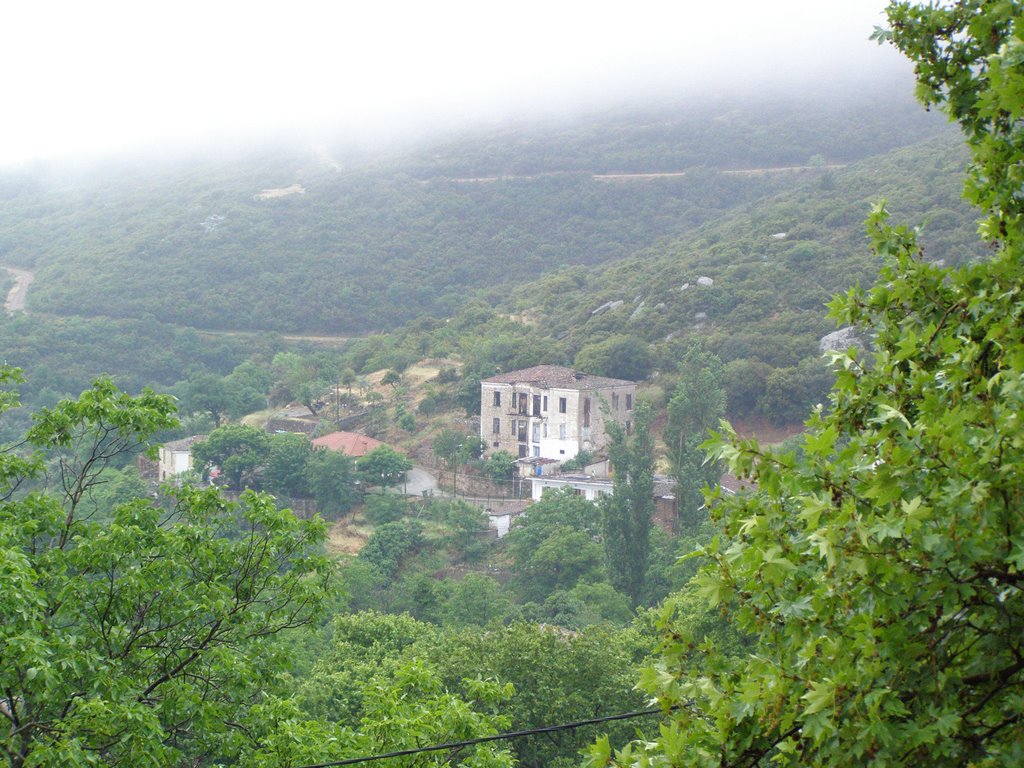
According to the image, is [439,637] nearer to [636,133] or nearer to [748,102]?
[636,133]

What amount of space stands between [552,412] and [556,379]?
146 cm

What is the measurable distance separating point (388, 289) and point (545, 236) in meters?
15.9

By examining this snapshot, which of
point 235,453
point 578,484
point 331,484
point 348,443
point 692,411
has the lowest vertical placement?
point 578,484

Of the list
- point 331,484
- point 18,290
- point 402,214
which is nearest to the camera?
point 331,484

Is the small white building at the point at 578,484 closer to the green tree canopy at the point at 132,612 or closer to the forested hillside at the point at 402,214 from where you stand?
the green tree canopy at the point at 132,612

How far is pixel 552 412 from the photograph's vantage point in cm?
3878

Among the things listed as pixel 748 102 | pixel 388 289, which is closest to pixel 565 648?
pixel 388 289

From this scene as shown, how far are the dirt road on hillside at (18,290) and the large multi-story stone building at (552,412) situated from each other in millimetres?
36293

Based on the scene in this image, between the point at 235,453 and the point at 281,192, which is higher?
the point at 281,192

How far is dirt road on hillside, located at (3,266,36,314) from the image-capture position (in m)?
64.7

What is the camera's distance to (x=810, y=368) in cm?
3872

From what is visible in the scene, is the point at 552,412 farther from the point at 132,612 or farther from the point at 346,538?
the point at 132,612

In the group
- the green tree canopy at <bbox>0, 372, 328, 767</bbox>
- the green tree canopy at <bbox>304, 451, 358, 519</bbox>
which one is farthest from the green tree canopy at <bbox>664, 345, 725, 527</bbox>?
the green tree canopy at <bbox>0, 372, 328, 767</bbox>

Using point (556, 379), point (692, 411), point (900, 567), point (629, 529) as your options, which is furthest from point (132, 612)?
point (556, 379)
